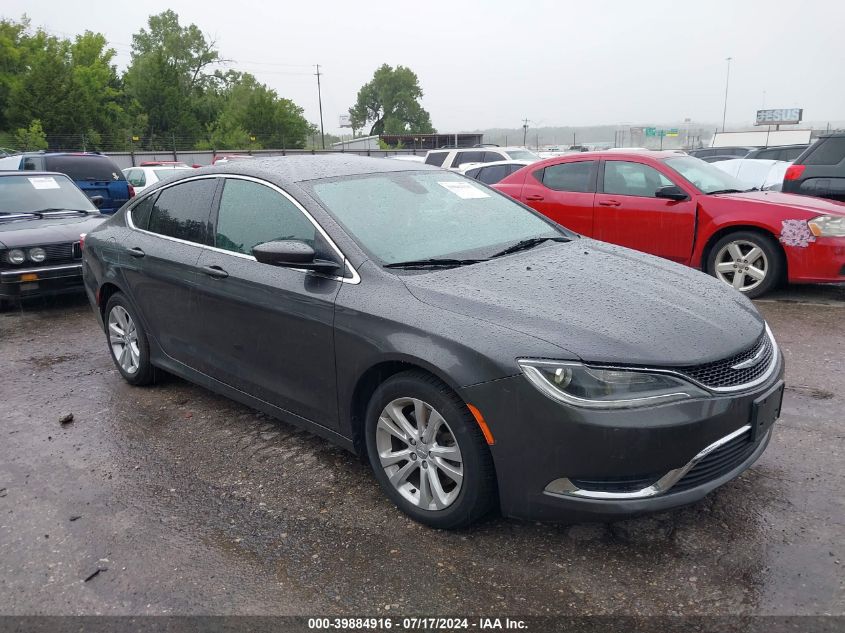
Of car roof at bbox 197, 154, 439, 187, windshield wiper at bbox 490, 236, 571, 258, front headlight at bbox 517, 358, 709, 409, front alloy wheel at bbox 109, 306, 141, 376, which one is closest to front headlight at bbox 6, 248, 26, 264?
front alloy wheel at bbox 109, 306, 141, 376

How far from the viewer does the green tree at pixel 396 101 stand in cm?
12425

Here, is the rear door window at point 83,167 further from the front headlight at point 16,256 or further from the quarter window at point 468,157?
the quarter window at point 468,157

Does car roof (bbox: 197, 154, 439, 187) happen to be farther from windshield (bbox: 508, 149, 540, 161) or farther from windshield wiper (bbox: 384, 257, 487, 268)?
windshield (bbox: 508, 149, 540, 161)

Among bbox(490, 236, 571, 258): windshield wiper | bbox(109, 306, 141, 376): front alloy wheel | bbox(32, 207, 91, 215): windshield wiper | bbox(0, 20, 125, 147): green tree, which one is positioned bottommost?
bbox(109, 306, 141, 376): front alloy wheel

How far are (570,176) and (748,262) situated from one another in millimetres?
2260

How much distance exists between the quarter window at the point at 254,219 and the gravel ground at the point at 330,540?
1.17m

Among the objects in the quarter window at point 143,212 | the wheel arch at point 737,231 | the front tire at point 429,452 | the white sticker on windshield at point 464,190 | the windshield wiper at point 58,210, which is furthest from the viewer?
the windshield wiper at point 58,210

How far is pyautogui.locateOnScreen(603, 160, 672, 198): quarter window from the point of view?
7504 mm

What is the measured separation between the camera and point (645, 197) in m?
7.54

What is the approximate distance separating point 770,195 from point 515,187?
112 inches

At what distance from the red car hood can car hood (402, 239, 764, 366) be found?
382 centimetres

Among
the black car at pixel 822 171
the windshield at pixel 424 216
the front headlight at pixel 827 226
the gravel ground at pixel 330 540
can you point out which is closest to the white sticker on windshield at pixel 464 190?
the windshield at pixel 424 216

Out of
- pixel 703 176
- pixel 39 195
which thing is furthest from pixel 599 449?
pixel 39 195

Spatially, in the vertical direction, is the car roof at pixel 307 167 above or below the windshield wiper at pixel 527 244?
above
